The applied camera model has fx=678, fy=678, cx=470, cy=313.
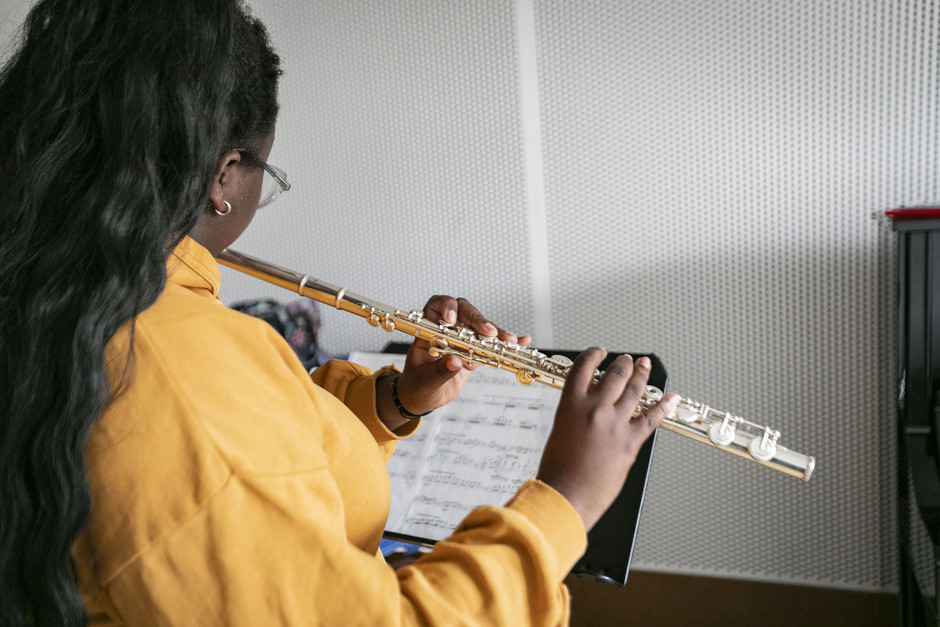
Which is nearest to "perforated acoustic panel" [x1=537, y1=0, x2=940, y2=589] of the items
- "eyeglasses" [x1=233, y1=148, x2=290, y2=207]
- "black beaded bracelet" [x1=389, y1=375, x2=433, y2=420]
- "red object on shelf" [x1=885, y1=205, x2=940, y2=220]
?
"red object on shelf" [x1=885, y1=205, x2=940, y2=220]

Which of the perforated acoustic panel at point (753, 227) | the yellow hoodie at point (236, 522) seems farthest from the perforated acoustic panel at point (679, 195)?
the yellow hoodie at point (236, 522)

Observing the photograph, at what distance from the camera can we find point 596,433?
779 millimetres

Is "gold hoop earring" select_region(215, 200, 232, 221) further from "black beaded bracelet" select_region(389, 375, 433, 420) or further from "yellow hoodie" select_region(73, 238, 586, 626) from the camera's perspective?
"black beaded bracelet" select_region(389, 375, 433, 420)

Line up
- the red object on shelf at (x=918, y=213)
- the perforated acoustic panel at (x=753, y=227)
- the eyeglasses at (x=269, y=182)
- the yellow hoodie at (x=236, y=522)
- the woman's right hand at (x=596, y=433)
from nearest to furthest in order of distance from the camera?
the yellow hoodie at (x=236, y=522)
the woman's right hand at (x=596, y=433)
the eyeglasses at (x=269, y=182)
the red object on shelf at (x=918, y=213)
the perforated acoustic panel at (x=753, y=227)

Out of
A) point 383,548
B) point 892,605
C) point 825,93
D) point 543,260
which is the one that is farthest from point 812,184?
point 383,548

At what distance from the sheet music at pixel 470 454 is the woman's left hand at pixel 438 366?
0.34 metres

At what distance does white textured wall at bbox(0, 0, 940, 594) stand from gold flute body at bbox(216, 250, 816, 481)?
2.38 feet

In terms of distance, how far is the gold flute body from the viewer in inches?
37.8

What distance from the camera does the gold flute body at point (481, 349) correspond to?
0.96 m

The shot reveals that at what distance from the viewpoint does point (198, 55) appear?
0.69m

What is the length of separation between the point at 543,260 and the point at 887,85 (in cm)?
92

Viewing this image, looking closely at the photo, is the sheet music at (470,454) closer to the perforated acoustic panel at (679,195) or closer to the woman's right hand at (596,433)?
the perforated acoustic panel at (679,195)

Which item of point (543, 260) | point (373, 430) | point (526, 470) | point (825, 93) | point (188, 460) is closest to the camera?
point (188, 460)

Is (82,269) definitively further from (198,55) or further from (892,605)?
(892,605)
